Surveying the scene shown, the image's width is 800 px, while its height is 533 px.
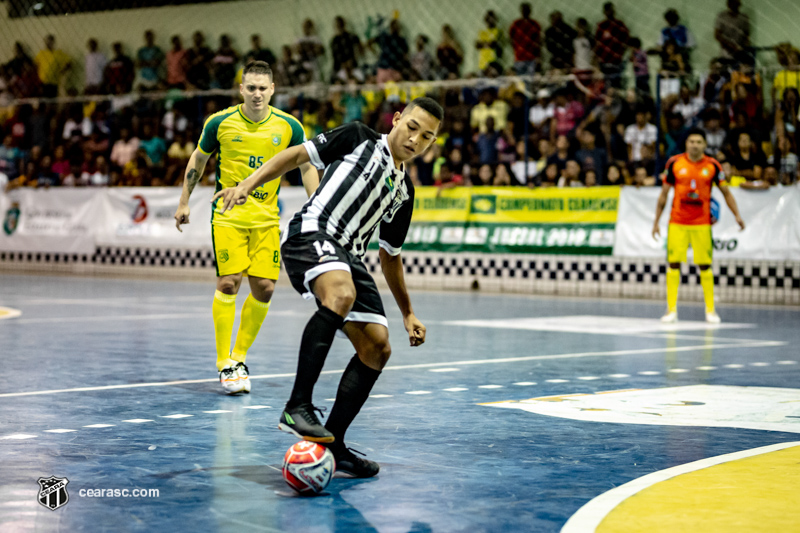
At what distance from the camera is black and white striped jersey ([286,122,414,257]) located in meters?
4.89

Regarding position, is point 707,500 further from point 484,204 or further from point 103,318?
point 484,204

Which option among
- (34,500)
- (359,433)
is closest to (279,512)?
(34,500)

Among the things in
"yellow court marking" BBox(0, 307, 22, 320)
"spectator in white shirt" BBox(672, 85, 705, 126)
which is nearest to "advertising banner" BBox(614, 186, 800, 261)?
"spectator in white shirt" BBox(672, 85, 705, 126)

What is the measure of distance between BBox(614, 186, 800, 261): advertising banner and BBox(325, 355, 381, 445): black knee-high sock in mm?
11272

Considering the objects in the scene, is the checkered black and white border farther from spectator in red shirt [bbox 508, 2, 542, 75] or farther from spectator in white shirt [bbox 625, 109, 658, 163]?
spectator in red shirt [bbox 508, 2, 542, 75]

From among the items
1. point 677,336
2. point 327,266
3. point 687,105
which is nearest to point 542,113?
point 687,105

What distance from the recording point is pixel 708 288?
13.3 meters

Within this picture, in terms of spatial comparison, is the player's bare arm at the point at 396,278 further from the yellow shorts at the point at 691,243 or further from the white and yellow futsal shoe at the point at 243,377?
Answer: the yellow shorts at the point at 691,243

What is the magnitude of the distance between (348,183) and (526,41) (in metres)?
14.6

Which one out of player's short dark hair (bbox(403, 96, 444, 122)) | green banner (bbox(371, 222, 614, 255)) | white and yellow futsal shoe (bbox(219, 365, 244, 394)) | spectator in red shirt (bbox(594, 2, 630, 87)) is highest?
spectator in red shirt (bbox(594, 2, 630, 87))

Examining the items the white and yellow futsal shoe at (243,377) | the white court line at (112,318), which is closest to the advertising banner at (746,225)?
the white court line at (112,318)

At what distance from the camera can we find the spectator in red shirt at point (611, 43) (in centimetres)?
1778

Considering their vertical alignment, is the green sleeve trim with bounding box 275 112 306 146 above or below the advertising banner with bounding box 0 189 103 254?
above

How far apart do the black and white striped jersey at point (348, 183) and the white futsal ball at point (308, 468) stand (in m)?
1.02
